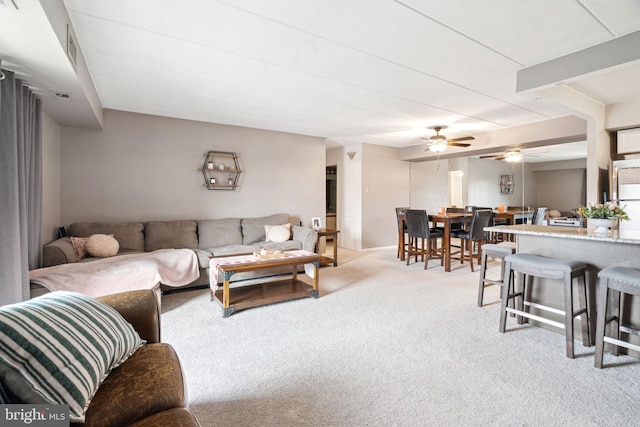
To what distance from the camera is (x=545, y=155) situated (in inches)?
217

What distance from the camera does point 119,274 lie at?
9.16 ft

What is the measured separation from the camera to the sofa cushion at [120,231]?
12.1 ft

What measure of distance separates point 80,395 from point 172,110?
4008 mm

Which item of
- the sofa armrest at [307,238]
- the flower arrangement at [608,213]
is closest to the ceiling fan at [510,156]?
the flower arrangement at [608,213]

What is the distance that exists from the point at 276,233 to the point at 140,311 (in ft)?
10.3

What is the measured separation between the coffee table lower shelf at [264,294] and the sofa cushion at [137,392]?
5.57 feet

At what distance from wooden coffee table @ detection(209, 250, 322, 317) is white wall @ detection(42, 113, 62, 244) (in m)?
2.02

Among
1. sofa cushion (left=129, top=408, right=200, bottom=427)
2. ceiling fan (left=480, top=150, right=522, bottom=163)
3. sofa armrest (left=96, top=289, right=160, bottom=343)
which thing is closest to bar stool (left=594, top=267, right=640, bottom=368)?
sofa cushion (left=129, top=408, right=200, bottom=427)

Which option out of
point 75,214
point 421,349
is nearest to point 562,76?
point 421,349

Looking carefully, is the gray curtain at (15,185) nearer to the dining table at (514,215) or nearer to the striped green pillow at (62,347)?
the striped green pillow at (62,347)

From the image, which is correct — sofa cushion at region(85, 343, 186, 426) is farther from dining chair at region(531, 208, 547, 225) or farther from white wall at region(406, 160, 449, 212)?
white wall at region(406, 160, 449, 212)

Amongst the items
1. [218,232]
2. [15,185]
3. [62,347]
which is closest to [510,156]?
[218,232]

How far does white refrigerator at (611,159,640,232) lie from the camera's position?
11.6ft

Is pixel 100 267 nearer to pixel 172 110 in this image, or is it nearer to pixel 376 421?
pixel 172 110
